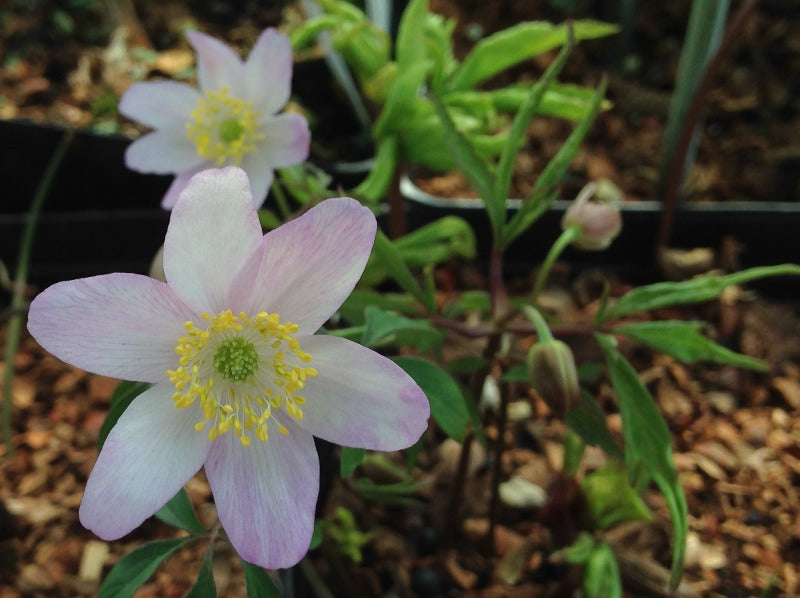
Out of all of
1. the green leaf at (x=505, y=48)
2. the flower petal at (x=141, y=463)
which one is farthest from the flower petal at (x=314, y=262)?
the green leaf at (x=505, y=48)

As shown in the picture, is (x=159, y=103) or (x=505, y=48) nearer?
(x=159, y=103)

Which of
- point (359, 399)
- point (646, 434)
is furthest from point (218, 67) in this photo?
point (646, 434)

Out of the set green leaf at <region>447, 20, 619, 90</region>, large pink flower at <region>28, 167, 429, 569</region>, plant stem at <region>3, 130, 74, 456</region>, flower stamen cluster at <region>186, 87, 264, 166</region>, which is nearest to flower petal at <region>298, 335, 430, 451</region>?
large pink flower at <region>28, 167, 429, 569</region>

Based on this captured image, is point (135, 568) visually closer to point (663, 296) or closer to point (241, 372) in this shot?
point (241, 372)

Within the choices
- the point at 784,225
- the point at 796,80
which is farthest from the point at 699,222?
the point at 796,80

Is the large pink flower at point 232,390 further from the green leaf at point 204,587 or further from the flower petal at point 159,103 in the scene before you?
the flower petal at point 159,103

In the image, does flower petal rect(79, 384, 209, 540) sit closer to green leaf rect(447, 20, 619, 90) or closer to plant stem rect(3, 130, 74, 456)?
plant stem rect(3, 130, 74, 456)
